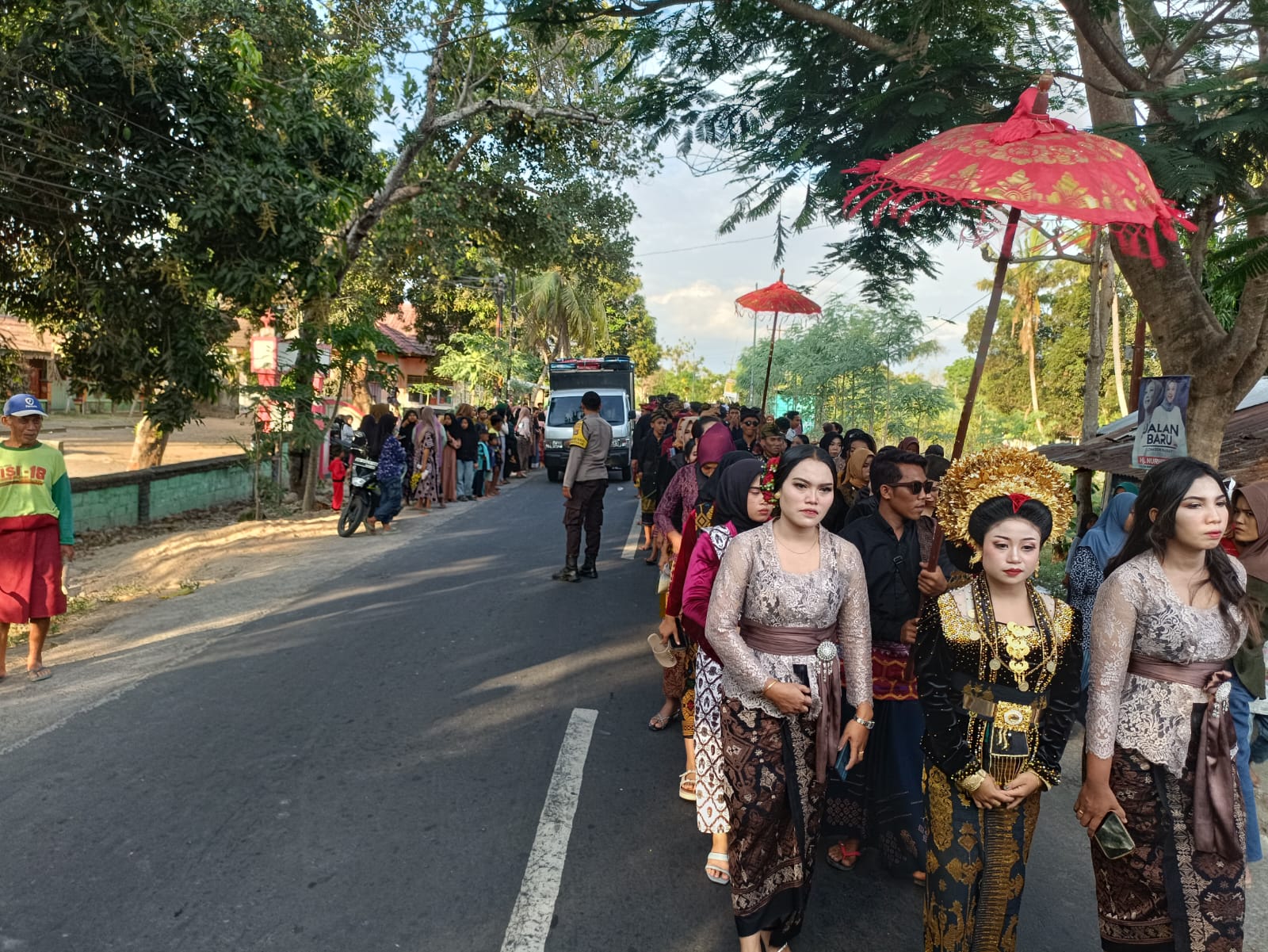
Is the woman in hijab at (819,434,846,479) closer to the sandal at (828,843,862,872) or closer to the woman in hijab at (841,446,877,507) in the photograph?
the woman in hijab at (841,446,877,507)

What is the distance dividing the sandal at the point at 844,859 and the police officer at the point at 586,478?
5.23 meters

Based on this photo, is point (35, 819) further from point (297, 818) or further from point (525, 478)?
point (525, 478)

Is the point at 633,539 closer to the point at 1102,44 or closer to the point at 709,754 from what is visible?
the point at 1102,44

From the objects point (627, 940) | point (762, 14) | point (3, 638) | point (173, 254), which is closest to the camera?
point (627, 940)

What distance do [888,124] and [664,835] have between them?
466 centimetres

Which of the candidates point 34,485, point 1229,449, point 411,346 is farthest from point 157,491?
point 411,346

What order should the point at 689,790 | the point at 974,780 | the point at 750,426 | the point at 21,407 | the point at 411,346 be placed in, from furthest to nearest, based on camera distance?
the point at 411,346
the point at 750,426
the point at 21,407
the point at 689,790
the point at 974,780

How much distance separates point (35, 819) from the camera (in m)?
3.79

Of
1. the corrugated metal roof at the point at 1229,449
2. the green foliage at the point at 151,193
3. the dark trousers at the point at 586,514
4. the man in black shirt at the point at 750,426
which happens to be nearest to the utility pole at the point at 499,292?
the man in black shirt at the point at 750,426

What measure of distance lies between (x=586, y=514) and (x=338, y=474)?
264 inches

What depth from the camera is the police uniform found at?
28.9 feet

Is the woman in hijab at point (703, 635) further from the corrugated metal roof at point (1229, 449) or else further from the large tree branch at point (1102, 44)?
the corrugated metal roof at point (1229, 449)

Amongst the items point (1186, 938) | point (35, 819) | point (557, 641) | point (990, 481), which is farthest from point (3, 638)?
point (1186, 938)

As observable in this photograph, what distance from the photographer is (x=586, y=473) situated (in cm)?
893
